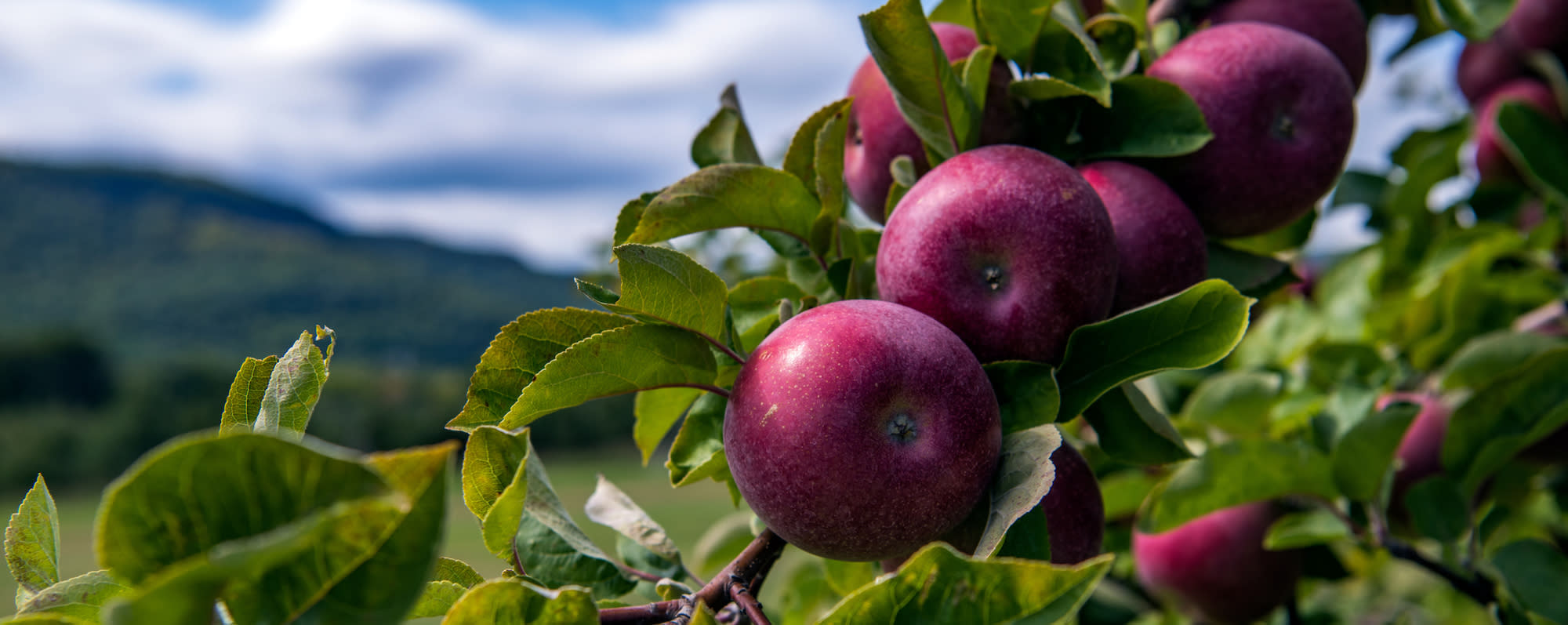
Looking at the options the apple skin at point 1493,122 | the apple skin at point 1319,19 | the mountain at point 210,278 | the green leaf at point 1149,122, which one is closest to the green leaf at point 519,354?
the green leaf at point 1149,122

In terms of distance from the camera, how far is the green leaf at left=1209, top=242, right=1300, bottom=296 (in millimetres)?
927

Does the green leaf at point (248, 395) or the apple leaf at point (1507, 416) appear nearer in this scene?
the green leaf at point (248, 395)

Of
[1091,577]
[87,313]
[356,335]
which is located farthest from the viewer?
[87,313]

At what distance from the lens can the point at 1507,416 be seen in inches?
42.6

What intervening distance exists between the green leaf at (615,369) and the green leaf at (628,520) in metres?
0.15

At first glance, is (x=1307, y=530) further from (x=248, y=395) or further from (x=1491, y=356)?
(x=248, y=395)

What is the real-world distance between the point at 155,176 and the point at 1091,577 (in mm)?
79798

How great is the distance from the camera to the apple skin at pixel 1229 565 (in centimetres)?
130

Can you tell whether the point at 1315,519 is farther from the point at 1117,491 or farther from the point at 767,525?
the point at 767,525

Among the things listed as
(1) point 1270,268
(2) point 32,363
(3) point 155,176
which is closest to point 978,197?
(1) point 1270,268

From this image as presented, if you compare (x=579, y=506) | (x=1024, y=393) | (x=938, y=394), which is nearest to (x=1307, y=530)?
(x=1024, y=393)

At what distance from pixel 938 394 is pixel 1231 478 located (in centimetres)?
59

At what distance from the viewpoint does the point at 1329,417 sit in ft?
3.82

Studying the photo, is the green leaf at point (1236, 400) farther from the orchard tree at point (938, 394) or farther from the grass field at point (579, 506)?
the grass field at point (579, 506)
